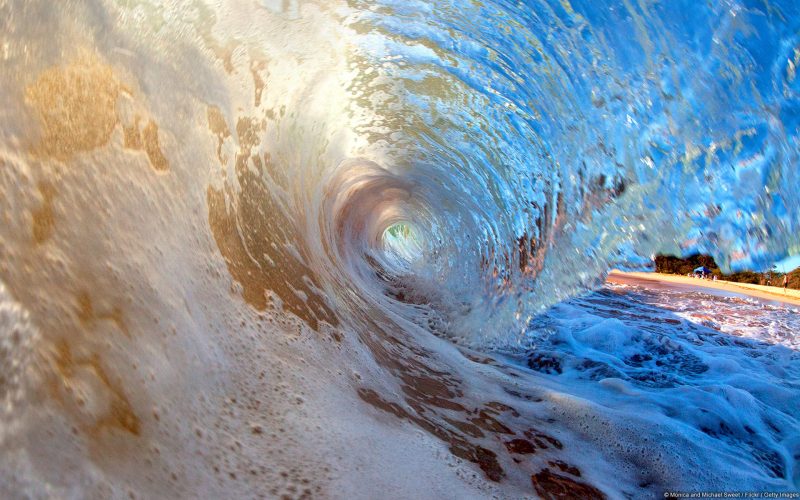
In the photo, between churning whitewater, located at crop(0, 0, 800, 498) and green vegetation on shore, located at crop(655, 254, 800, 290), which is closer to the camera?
churning whitewater, located at crop(0, 0, 800, 498)

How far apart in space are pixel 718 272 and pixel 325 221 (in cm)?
2044

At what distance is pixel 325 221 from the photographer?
608 cm

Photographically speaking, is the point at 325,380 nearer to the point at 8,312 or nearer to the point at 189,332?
the point at 189,332

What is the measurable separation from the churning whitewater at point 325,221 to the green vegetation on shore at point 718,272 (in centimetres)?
1292

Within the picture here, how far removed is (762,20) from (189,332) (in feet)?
10.5

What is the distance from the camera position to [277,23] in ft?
10.8

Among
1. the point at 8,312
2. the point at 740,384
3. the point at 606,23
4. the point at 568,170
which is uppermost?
the point at 606,23

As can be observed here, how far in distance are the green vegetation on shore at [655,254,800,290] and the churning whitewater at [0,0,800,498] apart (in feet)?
42.4

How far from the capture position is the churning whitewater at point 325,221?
139 centimetres

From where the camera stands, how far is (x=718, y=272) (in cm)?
2019

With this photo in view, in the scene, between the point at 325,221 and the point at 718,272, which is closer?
the point at 325,221

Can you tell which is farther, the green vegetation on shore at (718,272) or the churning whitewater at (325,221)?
the green vegetation on shore at (718,272)

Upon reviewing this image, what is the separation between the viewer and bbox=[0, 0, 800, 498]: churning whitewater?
1.39 meters

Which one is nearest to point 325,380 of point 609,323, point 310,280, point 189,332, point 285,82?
point 189,332
